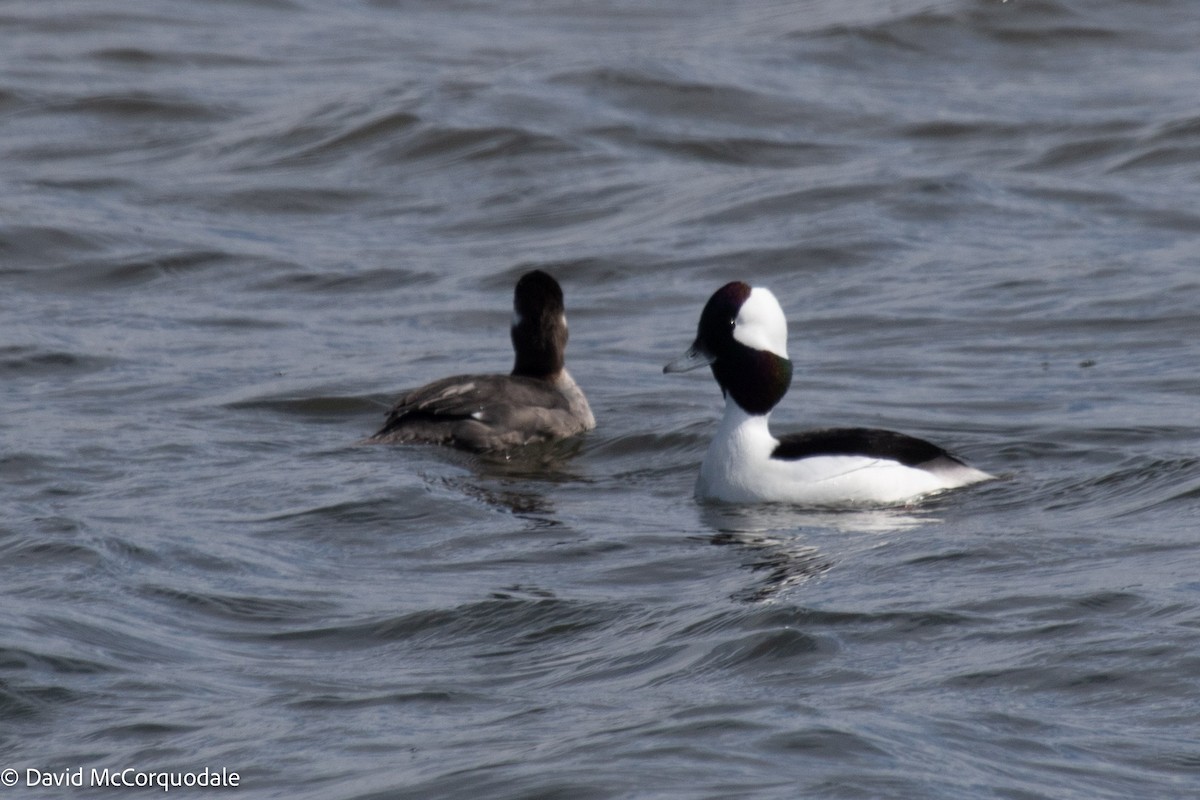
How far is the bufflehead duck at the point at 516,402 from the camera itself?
11.9 meters

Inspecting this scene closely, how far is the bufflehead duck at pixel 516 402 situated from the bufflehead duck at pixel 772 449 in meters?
1.52

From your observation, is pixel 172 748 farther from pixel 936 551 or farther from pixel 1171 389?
pixel 1171 389

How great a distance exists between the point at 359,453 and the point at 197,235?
251 inches

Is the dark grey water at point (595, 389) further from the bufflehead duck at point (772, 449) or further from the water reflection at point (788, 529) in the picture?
the bufflehead duck at point (772, 449)

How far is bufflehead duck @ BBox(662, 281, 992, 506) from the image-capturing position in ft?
33.1

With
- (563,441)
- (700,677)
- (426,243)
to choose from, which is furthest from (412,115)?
(700,677)

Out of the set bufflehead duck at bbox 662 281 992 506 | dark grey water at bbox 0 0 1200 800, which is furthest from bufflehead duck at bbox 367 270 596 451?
bufflehead duck at bbox 662 281 992 506

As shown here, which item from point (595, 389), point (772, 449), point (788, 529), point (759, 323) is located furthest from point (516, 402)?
point (788, 529)

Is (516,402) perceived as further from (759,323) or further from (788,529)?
(788,529)

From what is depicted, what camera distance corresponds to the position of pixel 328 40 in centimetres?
2472

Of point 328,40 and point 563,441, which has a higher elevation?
point 328,40

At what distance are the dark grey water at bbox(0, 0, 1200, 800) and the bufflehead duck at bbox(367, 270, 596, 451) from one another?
0.63 ft

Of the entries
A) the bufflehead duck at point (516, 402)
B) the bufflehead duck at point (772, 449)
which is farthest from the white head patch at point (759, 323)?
the bufflehead duck at point (516, 402)

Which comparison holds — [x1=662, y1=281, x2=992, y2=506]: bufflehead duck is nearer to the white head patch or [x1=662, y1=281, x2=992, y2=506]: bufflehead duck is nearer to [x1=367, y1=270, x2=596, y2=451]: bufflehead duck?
the white head patch
